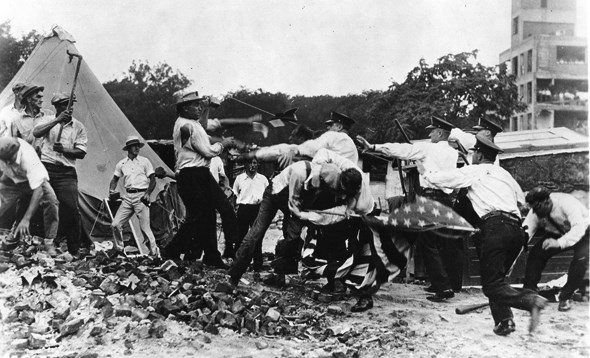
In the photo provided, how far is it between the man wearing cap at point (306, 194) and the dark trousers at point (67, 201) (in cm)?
174

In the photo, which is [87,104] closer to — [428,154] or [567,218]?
[428,154]

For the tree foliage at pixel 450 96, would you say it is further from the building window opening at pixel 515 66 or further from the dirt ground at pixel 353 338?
the dirt ground at pixel 353 338

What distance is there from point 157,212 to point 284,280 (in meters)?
3.81

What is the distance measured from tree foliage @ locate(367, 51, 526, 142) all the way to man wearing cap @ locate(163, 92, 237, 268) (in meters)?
11.4

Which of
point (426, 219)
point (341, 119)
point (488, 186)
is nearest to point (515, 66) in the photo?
point (341, 119)

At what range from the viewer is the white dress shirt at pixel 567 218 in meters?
4.93

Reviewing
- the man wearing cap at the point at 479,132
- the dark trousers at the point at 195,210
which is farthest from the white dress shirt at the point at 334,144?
the man wearing cap at the point at 479,132

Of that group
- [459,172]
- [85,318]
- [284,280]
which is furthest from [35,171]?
[459,172]

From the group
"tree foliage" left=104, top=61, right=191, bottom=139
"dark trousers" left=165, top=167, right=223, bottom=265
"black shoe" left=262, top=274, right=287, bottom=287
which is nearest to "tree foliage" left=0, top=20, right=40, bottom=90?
"tree foliage" left=104, top=61, right=191, bottom=139

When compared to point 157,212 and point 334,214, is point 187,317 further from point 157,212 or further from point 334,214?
point 157,212

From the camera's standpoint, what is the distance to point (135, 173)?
7.33 meters

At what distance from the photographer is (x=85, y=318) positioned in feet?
14.6

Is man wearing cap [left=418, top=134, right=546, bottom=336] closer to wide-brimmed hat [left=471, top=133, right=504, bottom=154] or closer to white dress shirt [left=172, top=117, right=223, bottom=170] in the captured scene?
wide-brimmed hat [left=471, top=133, right=504, bottom=154]

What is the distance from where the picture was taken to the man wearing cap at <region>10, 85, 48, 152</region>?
19.6 feet
